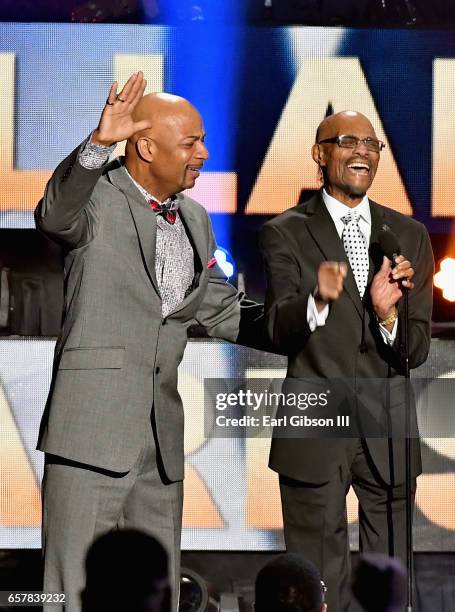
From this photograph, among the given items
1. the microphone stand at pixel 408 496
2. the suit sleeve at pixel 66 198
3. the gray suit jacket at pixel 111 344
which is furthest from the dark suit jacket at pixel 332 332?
the suit sleeve at pixel 66 198

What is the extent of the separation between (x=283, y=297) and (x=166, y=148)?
1.86 ft

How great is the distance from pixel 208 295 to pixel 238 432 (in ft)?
3.37

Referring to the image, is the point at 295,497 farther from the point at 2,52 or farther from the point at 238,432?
the point at 2,52

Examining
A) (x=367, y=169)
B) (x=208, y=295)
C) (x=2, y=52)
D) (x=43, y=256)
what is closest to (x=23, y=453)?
(x=43, y=256)

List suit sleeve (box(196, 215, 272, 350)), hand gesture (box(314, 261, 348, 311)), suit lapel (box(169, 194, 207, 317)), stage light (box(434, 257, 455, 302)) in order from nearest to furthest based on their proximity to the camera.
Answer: hand gesture (box(314, 261, 348, 311)), suit lapel (box(169, 194, 207, 317)), suit sleeve (box(196, 215, 272, 350)), stage light (box(434, 257, 455, 302))

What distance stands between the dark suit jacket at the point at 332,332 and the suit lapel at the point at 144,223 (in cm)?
43

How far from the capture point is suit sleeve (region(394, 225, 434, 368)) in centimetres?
329

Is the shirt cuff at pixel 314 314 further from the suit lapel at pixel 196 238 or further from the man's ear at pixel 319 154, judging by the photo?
the man's ear at pixel 319 154

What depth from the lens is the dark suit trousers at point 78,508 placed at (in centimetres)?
293

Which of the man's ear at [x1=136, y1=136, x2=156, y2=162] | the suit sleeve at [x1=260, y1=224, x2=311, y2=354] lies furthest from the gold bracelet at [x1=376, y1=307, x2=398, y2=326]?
the man's ear at [x1=136, y1=136, x2=156, y2=162]

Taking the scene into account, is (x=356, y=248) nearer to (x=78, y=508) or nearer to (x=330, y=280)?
(x=330, y=280)

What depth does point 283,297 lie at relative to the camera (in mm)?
3236

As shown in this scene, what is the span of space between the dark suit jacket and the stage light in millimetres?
860

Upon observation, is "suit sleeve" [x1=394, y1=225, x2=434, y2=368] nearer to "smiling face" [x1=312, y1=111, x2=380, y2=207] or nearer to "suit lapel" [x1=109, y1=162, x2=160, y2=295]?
"smiling face" [x1=312, y1=111, x2=380, y2=207]
